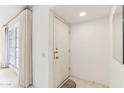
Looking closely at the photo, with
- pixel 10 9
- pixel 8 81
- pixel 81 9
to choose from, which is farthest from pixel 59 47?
pixel 8 81

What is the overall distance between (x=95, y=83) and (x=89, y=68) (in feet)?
1.44

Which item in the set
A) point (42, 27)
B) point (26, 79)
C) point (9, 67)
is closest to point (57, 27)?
point (42, 27)

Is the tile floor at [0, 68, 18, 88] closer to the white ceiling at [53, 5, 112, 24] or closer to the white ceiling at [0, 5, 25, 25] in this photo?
the white ceiling at [0, 5, 25, 25]

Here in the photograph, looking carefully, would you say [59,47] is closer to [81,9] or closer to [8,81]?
[81,9]

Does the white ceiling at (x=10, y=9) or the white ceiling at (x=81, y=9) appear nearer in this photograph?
the white ceiling at (x=81, y=9)

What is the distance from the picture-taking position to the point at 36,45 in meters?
2.30

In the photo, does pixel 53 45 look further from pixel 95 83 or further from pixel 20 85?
pixel 95 83

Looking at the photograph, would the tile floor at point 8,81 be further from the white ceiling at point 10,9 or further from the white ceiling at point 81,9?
the white ceiling at point 81,9

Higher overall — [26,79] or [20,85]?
[26,79]

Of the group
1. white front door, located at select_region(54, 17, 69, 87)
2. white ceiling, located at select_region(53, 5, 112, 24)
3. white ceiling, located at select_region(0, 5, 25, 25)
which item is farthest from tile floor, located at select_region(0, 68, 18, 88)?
white ceiling, located at select_region(53, 5, 112, 24)

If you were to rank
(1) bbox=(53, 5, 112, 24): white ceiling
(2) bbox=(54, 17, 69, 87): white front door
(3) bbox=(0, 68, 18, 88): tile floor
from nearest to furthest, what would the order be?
(1) bbox=(53, 5, 112, 24): white ceiling
(2) bbox=(54, 17, 69, 87): white front door
(3) bbox=(0, 68, 18, 88): tile floor

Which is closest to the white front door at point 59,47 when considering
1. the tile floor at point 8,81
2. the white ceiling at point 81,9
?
the white ceiling at point 81,9

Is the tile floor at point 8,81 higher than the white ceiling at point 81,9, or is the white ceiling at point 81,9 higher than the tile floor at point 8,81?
the white ceiling at point 81,9
